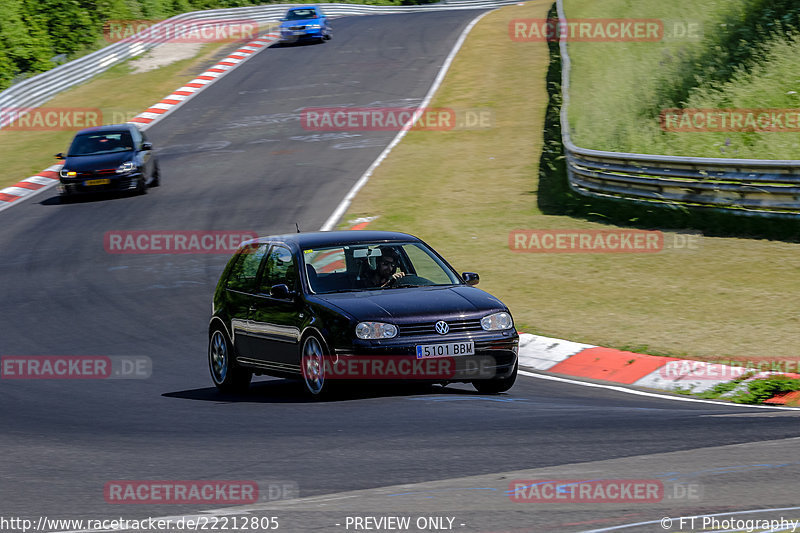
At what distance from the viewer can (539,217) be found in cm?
2127

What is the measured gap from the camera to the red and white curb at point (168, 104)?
2755 cm

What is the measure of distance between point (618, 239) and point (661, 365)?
308 inches

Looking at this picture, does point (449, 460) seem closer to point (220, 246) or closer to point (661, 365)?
point (661, 365)

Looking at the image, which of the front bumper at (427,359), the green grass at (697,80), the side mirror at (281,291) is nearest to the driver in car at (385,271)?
the side mirror at (281,291)

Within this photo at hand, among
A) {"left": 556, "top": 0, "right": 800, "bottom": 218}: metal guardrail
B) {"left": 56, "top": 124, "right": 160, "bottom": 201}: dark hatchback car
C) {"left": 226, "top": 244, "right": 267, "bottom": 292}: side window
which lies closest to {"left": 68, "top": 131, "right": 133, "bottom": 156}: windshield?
{"left": 56, "top": 124, "right": 160, "bottom": 201}: dark hatchback car

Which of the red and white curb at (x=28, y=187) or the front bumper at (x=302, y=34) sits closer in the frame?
the red and white curb at (x=28, y=187)

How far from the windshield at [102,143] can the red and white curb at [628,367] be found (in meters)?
15.7

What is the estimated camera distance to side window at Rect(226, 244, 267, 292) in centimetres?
1117

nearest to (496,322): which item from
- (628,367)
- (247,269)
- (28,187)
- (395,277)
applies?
(395,277)

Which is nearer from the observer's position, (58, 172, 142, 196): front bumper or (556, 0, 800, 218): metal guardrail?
(556, 0, 800, 218): metal guardrail

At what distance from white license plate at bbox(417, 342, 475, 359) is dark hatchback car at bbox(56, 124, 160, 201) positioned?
1726 centimetres

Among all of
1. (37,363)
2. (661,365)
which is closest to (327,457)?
(661,365)

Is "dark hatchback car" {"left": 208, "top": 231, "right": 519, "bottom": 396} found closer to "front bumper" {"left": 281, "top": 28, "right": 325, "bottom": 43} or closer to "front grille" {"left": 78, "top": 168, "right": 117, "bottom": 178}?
"front grille" {"left": 78, "top": 168, "right": 117, "bottom": 178}

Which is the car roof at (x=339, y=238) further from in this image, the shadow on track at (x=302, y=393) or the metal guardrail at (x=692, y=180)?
the metal guardrail at (x=692, y=180)
